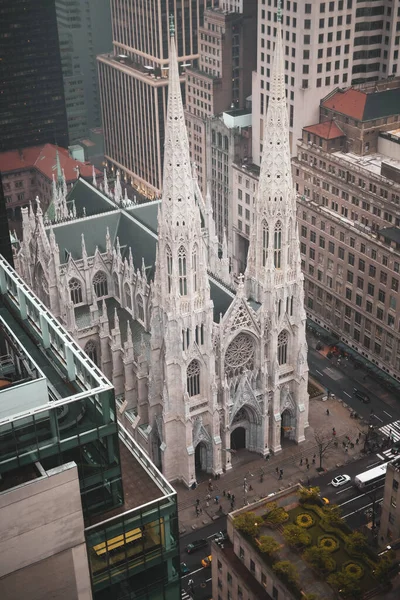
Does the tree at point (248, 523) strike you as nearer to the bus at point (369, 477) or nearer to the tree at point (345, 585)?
the tree at point (345, 585)

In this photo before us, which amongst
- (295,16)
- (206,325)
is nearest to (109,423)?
(206,325)

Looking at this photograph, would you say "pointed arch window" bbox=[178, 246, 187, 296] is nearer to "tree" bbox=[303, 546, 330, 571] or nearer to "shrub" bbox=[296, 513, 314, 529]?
"shrub" bbox=[296, 513, 314, 529]

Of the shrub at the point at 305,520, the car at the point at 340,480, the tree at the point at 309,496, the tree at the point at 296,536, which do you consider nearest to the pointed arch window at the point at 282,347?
the car at the point at 340,480

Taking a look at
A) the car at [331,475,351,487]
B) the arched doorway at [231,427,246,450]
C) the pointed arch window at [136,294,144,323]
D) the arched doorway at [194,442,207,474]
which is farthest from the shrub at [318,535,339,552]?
the pointed arch window at [136,294,144,323]

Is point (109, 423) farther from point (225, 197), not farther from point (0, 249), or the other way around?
point (225, 197)

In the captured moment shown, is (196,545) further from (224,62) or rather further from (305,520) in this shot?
(224,62)

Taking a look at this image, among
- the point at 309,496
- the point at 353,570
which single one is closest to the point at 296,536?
the point at 353,570
